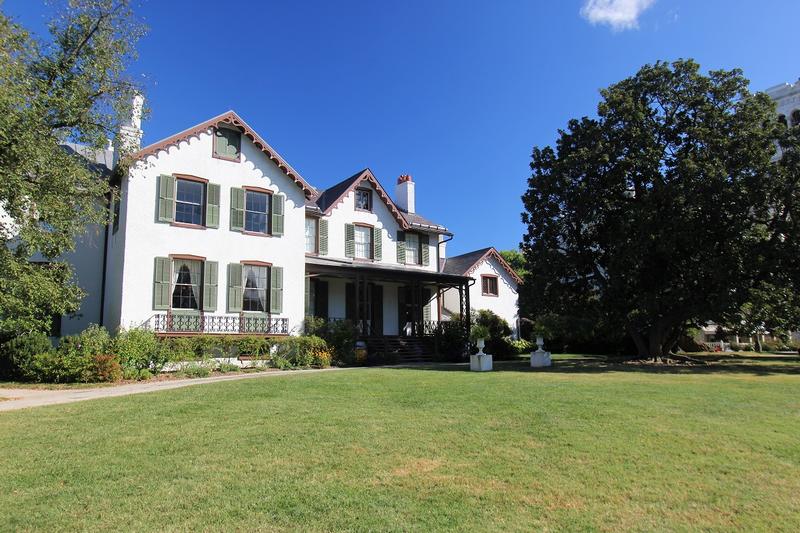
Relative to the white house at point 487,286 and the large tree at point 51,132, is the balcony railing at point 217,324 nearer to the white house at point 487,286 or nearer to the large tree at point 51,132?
the large tree at point 51,132

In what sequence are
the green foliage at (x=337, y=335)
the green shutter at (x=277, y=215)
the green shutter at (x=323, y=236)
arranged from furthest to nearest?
the green shutter at (x=323, y=236), the green shutter at (x=277, y=215), the green foliage at (x=337, y=335)

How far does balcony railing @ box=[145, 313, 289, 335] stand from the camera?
60.5 ft

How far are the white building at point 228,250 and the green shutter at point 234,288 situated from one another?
0.04m

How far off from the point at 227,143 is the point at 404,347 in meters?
11.5

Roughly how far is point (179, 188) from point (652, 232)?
688 inches

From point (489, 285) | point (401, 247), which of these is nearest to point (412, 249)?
point (401, 247)

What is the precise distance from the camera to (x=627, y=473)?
17.7ft

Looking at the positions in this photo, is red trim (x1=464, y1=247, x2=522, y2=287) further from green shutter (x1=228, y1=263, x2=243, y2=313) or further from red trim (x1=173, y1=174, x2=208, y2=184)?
red trim (x1=173, y1=174, x2=208, y2=184)

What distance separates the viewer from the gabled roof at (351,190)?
2516 centimetres

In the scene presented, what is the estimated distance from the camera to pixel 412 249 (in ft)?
90.6

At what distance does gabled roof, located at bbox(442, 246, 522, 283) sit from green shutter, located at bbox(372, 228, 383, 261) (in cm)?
625

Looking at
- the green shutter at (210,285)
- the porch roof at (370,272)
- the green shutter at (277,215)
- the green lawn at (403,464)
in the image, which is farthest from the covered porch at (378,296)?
the green lawn at (403,464)

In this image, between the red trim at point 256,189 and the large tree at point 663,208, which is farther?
the red trim at point 256,189

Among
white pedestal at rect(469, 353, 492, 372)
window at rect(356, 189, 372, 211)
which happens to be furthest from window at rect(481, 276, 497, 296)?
white pedestal at rect(469, 353, 492, 372)
